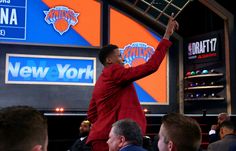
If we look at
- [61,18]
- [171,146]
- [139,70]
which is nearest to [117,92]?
[139,70]

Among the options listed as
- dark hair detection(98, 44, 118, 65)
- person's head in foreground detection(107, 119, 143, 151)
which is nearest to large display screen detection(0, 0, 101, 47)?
dark hair detection(98, 44, 118, 65)

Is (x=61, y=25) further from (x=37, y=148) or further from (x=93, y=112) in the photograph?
(x=37, y=148)

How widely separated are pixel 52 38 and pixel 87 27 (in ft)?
2.99

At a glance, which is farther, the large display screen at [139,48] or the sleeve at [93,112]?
the large display screen at [139,48]

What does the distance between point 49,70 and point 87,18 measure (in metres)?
1.61

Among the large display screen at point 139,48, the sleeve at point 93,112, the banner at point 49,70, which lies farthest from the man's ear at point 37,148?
the large display screen at point 139,48

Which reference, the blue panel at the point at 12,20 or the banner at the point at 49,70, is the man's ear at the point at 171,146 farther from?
the blue panel at the point at 12,20

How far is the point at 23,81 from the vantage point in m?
9.50

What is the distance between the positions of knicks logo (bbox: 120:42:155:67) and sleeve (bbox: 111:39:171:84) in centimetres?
753

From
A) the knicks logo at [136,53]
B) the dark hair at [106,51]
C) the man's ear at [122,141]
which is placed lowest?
the man's ear at [122,141]

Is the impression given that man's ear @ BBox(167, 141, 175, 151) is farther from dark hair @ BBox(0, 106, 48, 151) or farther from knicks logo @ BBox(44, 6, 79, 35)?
knicks logo @ BBox(44, 6, 79, 35)

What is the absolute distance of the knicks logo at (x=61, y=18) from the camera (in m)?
9.78

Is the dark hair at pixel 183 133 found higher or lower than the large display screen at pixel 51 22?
lower

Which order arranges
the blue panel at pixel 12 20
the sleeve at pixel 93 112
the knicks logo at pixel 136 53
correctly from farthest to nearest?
1. the knicks logo at pixel 136 53
2. the blue panel at pixel 12 20
3. the sleeve at pixel 93 112
